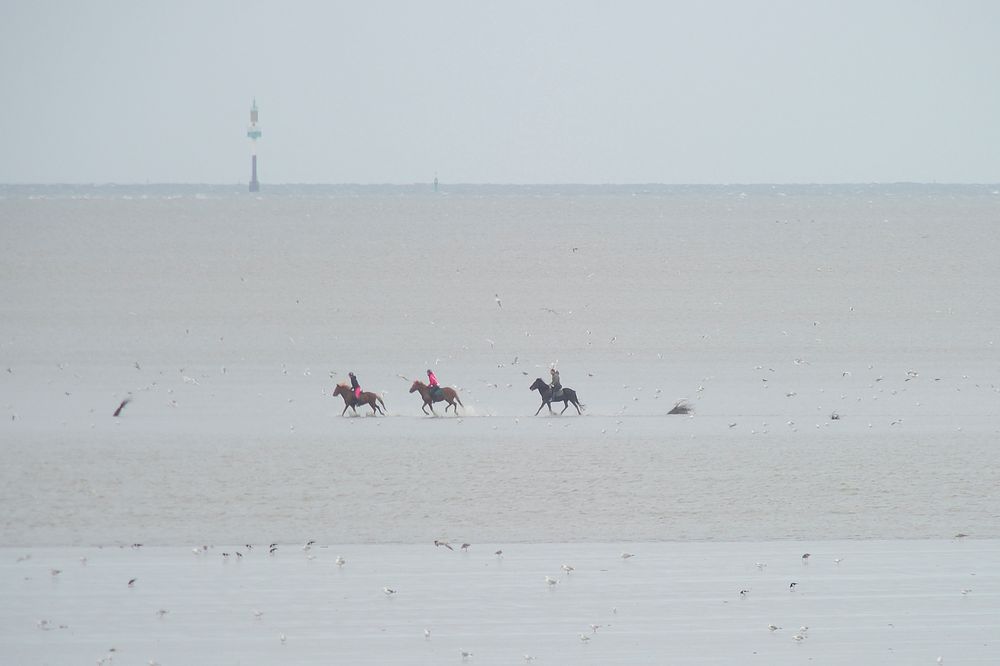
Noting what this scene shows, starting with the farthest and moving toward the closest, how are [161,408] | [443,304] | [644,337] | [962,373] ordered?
[443,304] → [644,337] → [962,373] → [161,408]

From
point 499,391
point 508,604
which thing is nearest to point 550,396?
point 499,391

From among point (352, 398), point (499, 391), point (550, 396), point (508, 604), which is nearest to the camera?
point (508, 604)

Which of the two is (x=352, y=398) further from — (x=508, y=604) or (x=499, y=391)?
(x=508, y=604)

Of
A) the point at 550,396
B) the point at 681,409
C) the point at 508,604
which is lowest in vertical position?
the point at 508,604

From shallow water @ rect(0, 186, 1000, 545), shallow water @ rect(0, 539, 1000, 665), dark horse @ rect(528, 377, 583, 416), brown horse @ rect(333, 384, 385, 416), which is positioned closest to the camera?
shallow water @ rect(0, 539, 1000, 665)

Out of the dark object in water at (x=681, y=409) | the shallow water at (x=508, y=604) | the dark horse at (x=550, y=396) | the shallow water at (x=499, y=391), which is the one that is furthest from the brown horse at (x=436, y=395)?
the shallow water at (x=508, y=604)

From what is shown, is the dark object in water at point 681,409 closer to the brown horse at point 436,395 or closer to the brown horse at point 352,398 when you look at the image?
the brown horse at point 436,395

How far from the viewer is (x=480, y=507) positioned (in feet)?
46.0

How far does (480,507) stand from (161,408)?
861cm

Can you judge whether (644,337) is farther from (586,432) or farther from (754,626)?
(754,626)

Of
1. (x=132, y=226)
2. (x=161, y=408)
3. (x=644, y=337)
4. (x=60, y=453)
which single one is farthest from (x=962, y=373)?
(x=132, y=226)

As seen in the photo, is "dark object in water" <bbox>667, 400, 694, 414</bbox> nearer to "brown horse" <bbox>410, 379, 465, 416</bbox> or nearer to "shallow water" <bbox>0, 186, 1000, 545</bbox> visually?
"shallow water" <bbox>0, 186, 1000, 545</bbox>

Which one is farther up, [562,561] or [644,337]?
[644,337]

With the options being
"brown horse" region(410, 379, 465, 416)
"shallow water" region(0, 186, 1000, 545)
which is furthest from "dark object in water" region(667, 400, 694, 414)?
"brown horse" region(410, 379, 465, 416)
